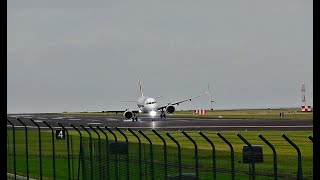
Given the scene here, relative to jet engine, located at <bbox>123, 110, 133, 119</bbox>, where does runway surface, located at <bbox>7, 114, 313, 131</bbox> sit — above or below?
below

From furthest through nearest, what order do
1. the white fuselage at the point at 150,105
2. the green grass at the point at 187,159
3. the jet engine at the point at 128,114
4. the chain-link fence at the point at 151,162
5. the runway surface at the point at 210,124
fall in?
the white fuselage at the point at 150,105, the jet engine at the point at 128,114, the runway surface at the point at 210,124, the green grass at the point at 187,159, the chain-link fence at the point at 151,162

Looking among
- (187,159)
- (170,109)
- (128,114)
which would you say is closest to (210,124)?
(128,114)

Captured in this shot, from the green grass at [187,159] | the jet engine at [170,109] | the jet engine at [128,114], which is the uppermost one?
the jet engine at [170,109]

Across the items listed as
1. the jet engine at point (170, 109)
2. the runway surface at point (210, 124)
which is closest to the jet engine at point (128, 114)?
the runway surface at point (210, 124)

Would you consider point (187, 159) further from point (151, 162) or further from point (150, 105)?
point (150, 105)

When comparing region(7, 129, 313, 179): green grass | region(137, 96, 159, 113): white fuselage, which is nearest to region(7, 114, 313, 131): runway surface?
region(137, 96, 159, 113): white fuselage

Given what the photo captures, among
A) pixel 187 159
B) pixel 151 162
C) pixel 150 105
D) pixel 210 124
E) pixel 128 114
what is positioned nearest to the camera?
pixel 151 162

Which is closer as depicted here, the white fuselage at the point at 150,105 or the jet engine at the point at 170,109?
the jet engine at the point at 170,109

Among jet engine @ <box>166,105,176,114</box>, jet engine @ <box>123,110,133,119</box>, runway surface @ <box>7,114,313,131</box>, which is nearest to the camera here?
runway surface @ <box>7,114,313,131</box>

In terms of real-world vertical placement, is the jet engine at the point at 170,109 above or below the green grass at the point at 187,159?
above

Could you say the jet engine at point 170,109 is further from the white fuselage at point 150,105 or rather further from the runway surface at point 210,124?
the runway surface at point 210,124

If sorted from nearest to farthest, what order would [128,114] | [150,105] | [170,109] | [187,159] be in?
[187,159]
[128,114]
[170,109]
[150,105]

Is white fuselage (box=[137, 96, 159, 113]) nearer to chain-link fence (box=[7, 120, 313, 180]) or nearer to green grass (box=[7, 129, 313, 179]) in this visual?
green grass (box=[7, 129, 313, 179])
